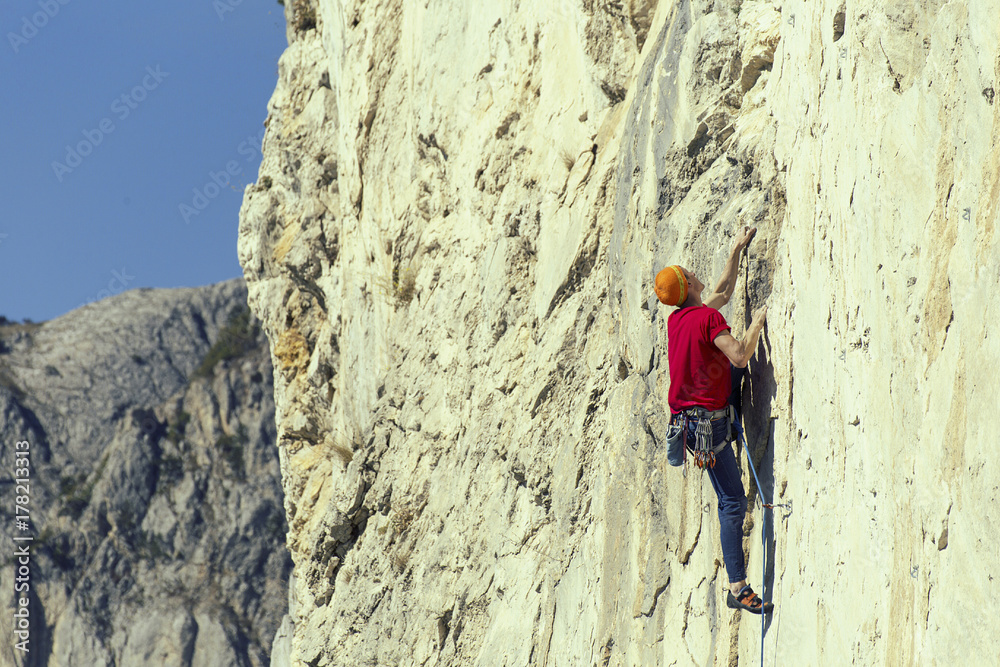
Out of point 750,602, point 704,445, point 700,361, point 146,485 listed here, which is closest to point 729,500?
point 704,445

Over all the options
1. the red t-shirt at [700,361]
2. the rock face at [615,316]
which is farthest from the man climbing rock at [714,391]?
the rock face at [615,316]

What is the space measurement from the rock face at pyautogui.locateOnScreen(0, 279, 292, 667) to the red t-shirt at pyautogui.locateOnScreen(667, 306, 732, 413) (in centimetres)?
5299

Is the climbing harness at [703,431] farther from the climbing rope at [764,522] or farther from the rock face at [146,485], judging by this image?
the rock face at [146,485]

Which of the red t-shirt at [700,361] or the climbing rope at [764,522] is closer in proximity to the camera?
the climbing rope at [764,522]

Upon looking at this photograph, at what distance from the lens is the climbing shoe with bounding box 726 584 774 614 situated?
17.6 ft

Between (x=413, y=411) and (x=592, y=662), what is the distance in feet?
15.5

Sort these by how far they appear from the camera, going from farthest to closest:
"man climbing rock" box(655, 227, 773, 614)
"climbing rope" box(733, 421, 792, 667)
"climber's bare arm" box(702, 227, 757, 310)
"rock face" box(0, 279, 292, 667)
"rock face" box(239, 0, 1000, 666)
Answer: "rock face" box(0, 279, 292, 667)
"climber's bare arm" box(702, 227, 757, 310)
"man climbing rock" box(655, 227, 773, 614)
"climbing rope" box(733, 421, 792, 667)
"rock face" box(239, 0, 1000, 666)

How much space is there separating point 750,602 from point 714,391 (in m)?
1.18

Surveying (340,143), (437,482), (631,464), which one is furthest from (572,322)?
(340,143)

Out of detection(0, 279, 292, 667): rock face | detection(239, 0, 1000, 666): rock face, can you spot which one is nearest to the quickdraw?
detection(239, 0, 1000, 666): rock face

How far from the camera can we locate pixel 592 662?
25.0ft

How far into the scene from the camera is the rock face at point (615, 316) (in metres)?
3.73

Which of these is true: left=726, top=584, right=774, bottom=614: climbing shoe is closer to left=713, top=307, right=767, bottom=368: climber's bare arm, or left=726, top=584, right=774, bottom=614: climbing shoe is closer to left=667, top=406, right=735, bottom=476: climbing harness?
left=667, top=406, right=735, bottom=476: climbing harness

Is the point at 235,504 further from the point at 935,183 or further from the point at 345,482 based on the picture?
the point at 935,183
